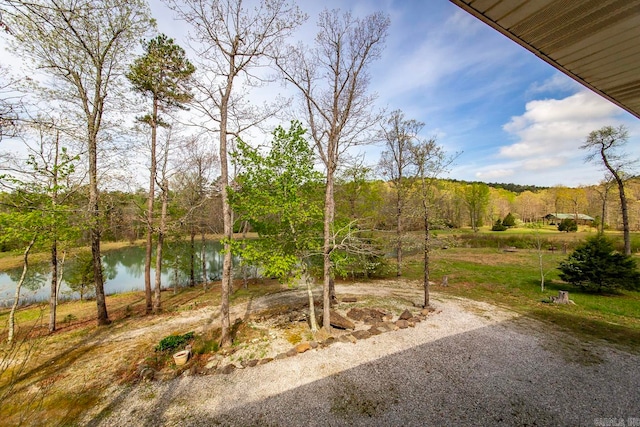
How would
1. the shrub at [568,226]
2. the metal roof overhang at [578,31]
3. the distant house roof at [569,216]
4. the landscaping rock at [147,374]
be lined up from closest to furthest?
A: the metal roof overhang at [578,31] → the landscaping rock at [147,374] → the shrub at [568,226] → the distant house roof at [569,216]

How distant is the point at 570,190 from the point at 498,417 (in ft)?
229

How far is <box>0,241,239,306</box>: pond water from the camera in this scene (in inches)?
527

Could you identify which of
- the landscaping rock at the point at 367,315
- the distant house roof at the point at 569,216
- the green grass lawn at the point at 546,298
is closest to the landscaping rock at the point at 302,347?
the landscaping rock at the point at 367,315

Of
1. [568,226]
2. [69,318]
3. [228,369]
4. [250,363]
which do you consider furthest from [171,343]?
[568,226]

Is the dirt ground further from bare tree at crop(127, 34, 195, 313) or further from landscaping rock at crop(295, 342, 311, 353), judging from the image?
bare tree at crop(127, 34, 195, 313)

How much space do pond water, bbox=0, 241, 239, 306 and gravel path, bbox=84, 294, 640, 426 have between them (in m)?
6.10

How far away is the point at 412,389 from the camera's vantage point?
17.0 feet

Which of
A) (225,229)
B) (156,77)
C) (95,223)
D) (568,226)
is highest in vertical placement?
(156,77)

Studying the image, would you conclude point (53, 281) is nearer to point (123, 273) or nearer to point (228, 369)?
point (228, 369)

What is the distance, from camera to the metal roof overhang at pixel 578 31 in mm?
1521

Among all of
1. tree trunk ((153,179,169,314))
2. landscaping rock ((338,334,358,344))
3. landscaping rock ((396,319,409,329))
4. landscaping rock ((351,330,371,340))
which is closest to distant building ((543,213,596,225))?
landscaping rock ((396,319,409,329))

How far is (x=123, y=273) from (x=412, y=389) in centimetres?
2975

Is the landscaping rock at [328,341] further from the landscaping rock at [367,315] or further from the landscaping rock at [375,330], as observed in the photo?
the landscaping rock at [367,315]

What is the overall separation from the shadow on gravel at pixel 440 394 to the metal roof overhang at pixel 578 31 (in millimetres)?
5572
